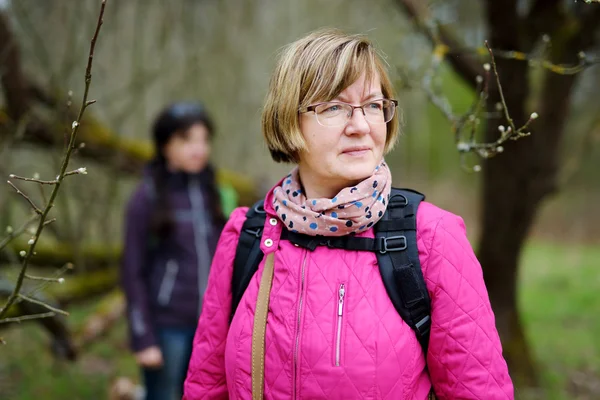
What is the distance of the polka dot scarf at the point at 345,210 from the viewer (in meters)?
1.71

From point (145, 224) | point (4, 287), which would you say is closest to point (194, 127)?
point (145, 224)

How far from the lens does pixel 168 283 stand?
3.50 m

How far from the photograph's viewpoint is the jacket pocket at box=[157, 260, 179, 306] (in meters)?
3.50

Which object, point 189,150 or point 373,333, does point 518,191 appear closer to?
point 189,150

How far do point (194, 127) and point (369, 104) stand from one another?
6.76ft

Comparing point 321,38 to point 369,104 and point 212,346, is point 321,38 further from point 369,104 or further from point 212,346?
point 212,346

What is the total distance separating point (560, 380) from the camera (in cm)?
497

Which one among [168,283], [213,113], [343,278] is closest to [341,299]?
[343,278]

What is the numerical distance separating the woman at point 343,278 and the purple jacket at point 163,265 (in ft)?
5.41

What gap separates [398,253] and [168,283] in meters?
2.11

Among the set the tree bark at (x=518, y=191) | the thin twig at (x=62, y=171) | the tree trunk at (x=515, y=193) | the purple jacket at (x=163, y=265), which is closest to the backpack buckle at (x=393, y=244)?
the thin twig at (x=62, y=171)

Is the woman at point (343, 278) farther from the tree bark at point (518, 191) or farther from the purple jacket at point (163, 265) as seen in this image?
the tree bark at point (518, 191)

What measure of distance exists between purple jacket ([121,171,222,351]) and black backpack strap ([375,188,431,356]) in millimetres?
1972

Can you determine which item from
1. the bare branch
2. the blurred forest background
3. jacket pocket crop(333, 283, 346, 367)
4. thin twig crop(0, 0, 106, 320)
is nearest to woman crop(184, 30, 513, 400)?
jacket pocket crop(333, 283, 346, 367)
